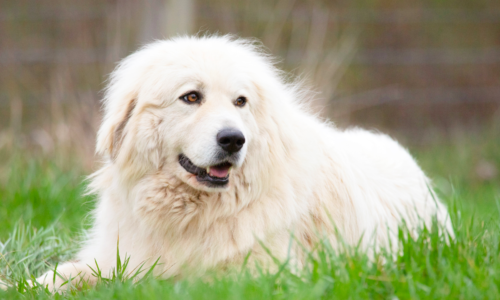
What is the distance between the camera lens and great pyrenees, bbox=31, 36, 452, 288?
292cm

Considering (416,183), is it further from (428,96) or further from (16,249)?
(428,96)

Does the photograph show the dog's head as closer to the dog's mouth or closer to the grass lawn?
the dog's mouth

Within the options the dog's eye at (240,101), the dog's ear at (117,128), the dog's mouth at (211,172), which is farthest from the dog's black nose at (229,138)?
the dog's ear at (117,128)

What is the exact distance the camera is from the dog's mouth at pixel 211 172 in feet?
9.61

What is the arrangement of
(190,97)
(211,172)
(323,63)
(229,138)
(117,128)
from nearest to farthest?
1. (229,138)
2. (211,172)
3. (190,97)
4. (117,128)
5. (323,63)

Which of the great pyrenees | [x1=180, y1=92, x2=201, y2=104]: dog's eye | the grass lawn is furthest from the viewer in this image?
[x1=180, y1=92, x2=201, y2=104]: dog's eye

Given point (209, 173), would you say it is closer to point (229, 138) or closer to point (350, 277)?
point (229, 138)

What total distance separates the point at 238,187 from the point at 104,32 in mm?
5599

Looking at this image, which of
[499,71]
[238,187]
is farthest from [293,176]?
[499,71]

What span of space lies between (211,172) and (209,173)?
1cm

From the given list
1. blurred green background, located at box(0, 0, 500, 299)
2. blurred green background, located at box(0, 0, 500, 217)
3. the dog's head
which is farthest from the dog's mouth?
blurred green background, located at box(0, 0, 500, 217)

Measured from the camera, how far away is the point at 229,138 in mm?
2822

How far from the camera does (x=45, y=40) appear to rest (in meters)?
8.62

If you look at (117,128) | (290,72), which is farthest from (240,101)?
(290,72)
